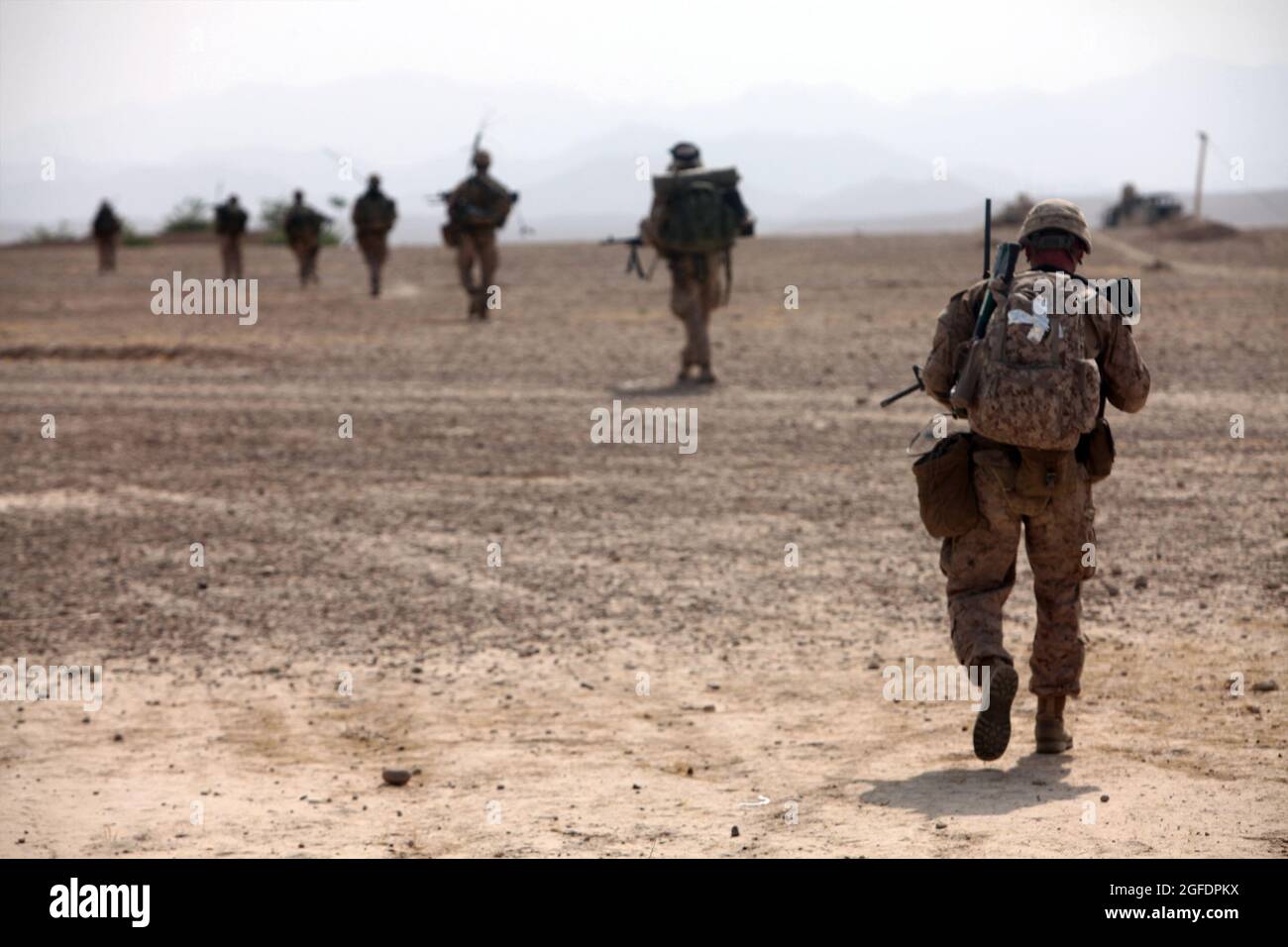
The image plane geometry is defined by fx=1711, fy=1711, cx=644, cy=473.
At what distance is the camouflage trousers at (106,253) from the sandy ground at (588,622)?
20.1m

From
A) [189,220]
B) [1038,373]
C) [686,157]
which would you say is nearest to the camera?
[1038,373]

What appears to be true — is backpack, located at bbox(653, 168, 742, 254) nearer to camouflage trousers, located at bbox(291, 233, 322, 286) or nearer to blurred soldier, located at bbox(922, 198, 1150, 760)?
blurred soldier, located at bbox(922, 198, 1150, 760)

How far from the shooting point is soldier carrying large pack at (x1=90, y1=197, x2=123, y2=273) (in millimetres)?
35500

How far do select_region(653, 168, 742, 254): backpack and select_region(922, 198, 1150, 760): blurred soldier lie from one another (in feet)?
28.1

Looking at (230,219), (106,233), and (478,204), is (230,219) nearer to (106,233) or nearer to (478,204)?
(106,233)

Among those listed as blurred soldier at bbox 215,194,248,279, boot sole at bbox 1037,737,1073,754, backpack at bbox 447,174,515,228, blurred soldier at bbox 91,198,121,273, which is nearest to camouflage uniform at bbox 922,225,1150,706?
boot sole at bbox 1037,737,1073,754

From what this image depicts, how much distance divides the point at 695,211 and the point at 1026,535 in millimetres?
8875

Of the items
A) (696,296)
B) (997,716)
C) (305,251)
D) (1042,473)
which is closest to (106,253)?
(305,251)

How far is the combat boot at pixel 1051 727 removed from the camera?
5969 millimetres

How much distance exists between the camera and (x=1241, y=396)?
13602 millimetres

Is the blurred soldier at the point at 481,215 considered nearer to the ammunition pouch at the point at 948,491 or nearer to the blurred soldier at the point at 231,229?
the blurred soldier at the point at 231,229

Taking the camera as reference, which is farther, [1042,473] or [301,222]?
[301,222]

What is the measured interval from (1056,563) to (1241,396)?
27.8ft

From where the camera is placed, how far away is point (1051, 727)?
19.6ft
